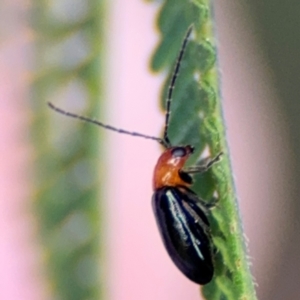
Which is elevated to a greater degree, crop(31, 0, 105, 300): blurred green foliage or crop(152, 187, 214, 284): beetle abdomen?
crop(31, 0, 105, 300): blurred green foliage

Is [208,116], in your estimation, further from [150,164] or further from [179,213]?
[150,164]

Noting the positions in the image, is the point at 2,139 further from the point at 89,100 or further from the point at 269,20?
the point at 269,20

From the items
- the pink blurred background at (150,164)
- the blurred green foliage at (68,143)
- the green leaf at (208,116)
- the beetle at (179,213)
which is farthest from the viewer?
the pink blurred background at (150,164)

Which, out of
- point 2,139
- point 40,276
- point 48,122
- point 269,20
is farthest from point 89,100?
→ point 269,20

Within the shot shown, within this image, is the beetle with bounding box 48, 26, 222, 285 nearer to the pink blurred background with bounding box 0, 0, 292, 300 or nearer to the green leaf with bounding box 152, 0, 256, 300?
the green leaf with bounding box 152, 0, 256, 300

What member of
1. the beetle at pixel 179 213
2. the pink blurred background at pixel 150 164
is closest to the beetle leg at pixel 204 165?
the beetle at pixel 179 213

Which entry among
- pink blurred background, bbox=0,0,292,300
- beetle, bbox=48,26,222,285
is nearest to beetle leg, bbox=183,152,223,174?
beetle, bbox=48,26,222,285

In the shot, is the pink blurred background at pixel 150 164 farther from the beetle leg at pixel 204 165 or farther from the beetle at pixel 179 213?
the beetle leg at pixel 204 165

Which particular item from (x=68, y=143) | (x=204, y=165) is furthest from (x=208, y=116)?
(x=68, y=143)
